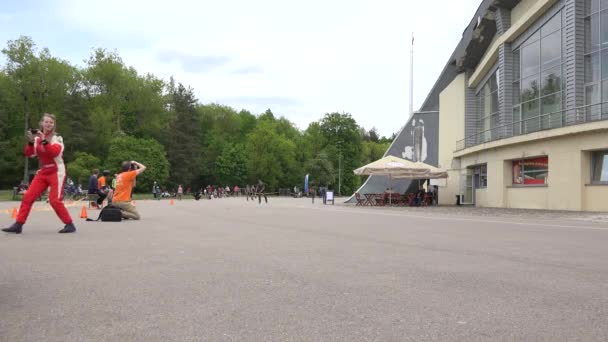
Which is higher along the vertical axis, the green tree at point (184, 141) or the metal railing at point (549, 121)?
the green tree at point (184, 141)

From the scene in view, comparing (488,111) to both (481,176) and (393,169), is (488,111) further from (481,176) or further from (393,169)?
(393,169)

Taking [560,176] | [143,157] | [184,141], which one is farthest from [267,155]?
[560,176]

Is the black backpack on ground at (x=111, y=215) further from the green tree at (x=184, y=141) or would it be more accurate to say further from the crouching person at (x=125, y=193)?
the green tree at (x=184, y=141)

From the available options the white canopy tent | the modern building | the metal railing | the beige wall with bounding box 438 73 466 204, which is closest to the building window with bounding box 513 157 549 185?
the modern building

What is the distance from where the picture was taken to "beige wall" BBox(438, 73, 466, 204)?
41.5 m

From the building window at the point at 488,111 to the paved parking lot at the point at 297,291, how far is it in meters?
26.9

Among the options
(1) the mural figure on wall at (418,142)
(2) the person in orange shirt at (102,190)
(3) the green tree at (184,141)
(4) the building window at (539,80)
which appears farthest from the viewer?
(3) the green tree at (184,141)

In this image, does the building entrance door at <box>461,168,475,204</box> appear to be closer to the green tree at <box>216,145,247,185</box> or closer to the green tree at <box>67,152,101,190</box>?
the green tree at <box>67,152,101,190</box>

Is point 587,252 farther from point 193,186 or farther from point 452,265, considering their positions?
point 193,186

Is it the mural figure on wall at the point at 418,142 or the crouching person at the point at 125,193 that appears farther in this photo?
the mural figure on wall at the point at 418,142

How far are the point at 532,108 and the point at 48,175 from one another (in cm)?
2532

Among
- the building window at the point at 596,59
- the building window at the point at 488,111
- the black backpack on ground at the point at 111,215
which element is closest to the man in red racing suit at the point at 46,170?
the black backpack on ground at the point at 111,215

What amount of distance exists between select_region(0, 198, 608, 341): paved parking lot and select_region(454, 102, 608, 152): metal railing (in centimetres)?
1706

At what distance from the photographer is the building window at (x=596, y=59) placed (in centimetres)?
2436
